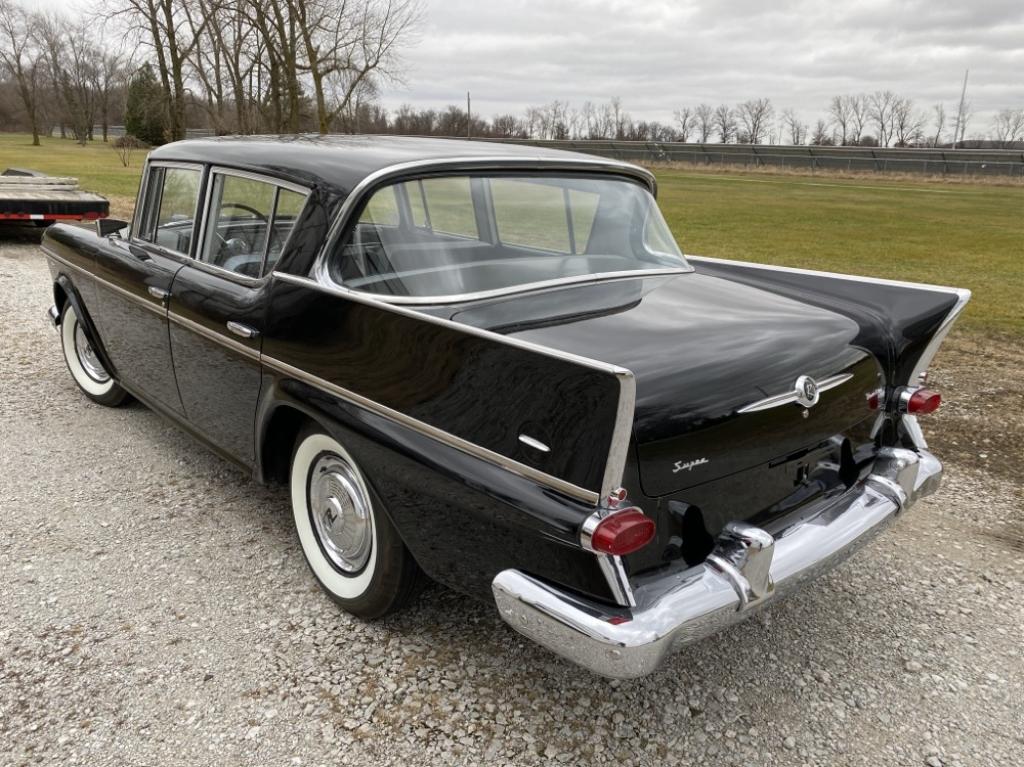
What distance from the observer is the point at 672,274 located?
10.5 feet

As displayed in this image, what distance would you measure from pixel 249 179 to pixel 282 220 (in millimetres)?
388

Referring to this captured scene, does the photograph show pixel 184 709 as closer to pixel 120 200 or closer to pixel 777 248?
pixel 777 248

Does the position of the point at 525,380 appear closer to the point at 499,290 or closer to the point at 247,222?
the point at 499,290

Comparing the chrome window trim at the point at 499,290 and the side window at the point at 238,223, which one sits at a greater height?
the side window at the point at 238,223

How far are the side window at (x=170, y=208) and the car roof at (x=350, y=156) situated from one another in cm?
11

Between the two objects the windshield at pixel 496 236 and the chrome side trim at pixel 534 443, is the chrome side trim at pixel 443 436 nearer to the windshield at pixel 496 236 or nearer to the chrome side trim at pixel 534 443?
the chrome side trim at pixel 534 443

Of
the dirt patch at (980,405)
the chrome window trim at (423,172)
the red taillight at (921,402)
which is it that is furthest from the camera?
the dirt patch at (980,405)

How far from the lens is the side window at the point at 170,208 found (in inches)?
139

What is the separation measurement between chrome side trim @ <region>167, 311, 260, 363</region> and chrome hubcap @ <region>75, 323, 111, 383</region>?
65.3 inches

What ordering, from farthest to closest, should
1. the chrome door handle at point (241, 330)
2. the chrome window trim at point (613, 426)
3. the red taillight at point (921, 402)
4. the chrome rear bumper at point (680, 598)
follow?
1. the chrome door handle at point (241, 330)
2. the red taillight at point (921, 402)
3. the chrome rear bumper at point (680, 598)
4. the chrome window trim at point (613, 426)

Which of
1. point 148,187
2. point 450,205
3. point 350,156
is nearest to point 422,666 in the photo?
point 450,205

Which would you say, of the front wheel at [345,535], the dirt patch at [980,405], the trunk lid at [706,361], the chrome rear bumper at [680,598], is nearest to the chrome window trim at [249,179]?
the front wheel at [345,535]

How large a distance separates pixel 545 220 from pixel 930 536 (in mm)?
2192

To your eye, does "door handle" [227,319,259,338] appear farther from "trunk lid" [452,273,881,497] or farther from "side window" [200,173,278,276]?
"trunk lid" [452,273,881,497]
